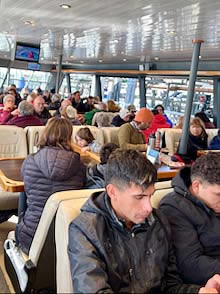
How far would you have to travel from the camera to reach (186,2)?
3.35 metres

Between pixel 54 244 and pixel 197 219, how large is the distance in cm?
78

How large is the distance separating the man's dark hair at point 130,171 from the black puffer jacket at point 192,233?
354 millimetres

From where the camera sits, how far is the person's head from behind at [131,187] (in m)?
1.46

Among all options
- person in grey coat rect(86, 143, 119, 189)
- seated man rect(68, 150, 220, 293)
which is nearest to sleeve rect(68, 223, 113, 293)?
seated man rect(68, 150, 220, 293)

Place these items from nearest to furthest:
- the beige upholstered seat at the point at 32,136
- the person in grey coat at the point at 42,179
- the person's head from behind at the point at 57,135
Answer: the person in grey coat at the point at 42,179, the person's head from behind at the point at 57,135, the beige upholstered seat at the point at 32,136

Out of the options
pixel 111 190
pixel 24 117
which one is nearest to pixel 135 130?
pixel 24 117

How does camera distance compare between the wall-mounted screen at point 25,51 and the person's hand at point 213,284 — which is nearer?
the person's hand at point 213,284

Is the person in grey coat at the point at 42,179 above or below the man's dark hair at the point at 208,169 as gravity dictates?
below

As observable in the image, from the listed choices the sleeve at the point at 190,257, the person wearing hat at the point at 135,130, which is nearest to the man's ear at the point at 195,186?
the sleeve at the point at 190,257

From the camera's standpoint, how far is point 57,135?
257cm

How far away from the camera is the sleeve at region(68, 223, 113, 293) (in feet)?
A: 4.22

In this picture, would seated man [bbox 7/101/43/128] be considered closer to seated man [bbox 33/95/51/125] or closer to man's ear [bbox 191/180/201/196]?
seated man [bbox 33/95/51/125]

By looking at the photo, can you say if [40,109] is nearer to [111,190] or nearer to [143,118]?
[143,118]

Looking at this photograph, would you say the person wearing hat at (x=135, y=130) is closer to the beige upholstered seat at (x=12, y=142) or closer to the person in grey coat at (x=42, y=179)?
the beige upholstered seat at (x=12, y=142)
